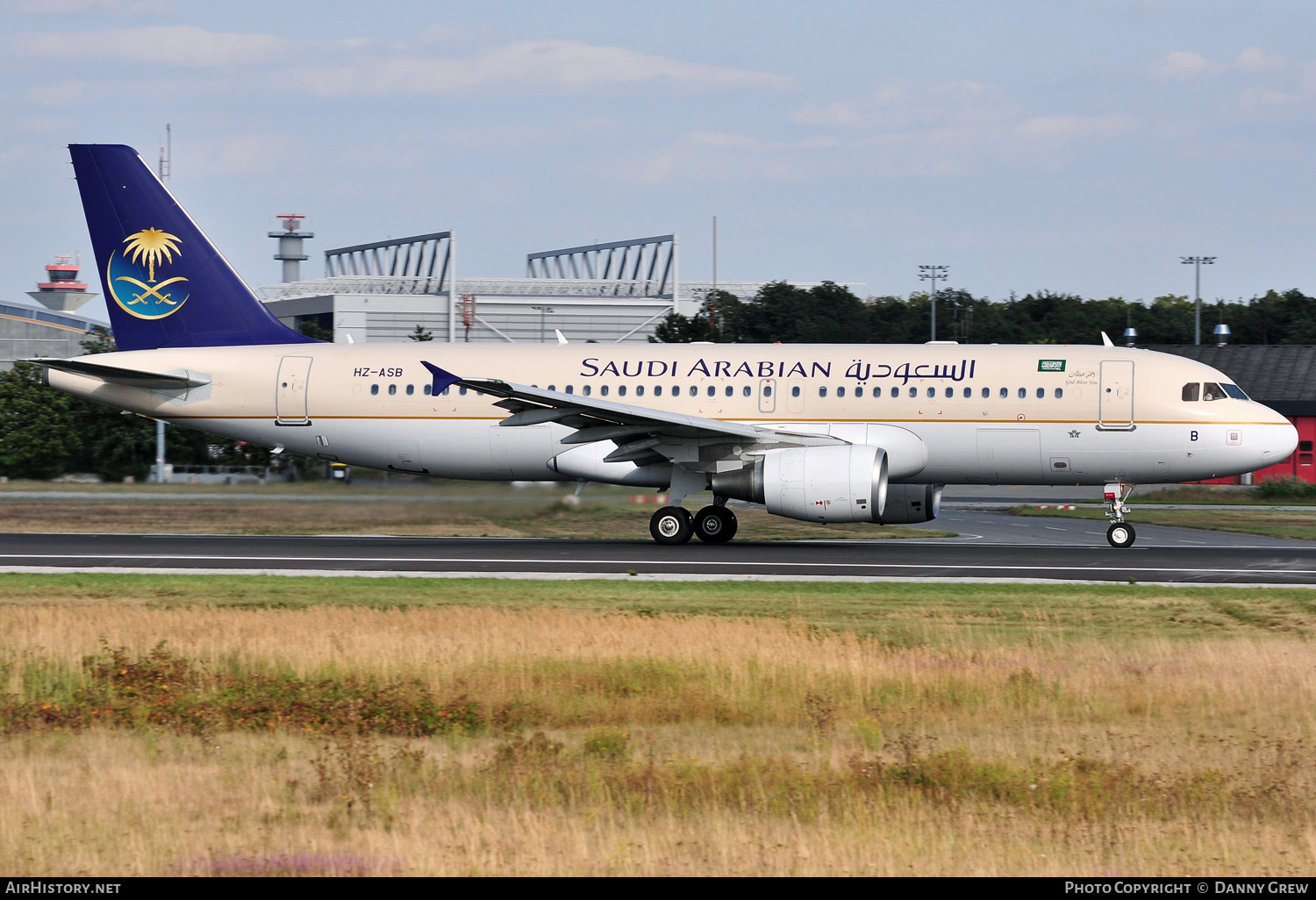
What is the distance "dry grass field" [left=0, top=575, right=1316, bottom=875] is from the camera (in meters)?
7.71

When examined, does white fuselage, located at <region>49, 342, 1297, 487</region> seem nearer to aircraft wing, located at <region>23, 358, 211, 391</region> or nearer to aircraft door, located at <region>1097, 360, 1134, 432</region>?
aircraft door, located at <region>1097, 360, 1134, 432</region>

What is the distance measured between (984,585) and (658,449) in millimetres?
8003

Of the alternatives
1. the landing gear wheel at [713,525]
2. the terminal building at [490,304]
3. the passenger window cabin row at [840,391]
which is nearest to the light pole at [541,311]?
the terminal building at [490,304]

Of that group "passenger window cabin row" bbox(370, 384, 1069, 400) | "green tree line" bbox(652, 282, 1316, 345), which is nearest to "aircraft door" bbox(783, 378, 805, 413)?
"passenger window cabin row" bbox(370, 384, 1069, 400)

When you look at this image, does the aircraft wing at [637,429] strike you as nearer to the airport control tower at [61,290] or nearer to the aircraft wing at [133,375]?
the aircraft wing at [133,375]

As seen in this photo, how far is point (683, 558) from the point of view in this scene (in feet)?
78.5

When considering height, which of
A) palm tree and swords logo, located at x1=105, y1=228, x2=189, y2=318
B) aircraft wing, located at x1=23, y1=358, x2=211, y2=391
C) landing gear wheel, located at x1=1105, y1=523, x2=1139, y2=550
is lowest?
landing gear wheel, located at x1=1105, y1=523, x2=1139, y2=550

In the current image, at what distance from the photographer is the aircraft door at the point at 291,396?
28.1 metres

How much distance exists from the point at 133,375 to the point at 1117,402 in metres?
19.8

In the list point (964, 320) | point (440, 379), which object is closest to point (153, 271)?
point (440, 379)

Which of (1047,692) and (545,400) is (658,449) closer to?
(545,400)

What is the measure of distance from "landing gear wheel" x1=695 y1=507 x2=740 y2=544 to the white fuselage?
197cm

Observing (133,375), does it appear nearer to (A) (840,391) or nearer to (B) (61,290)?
(A) (840,391)
